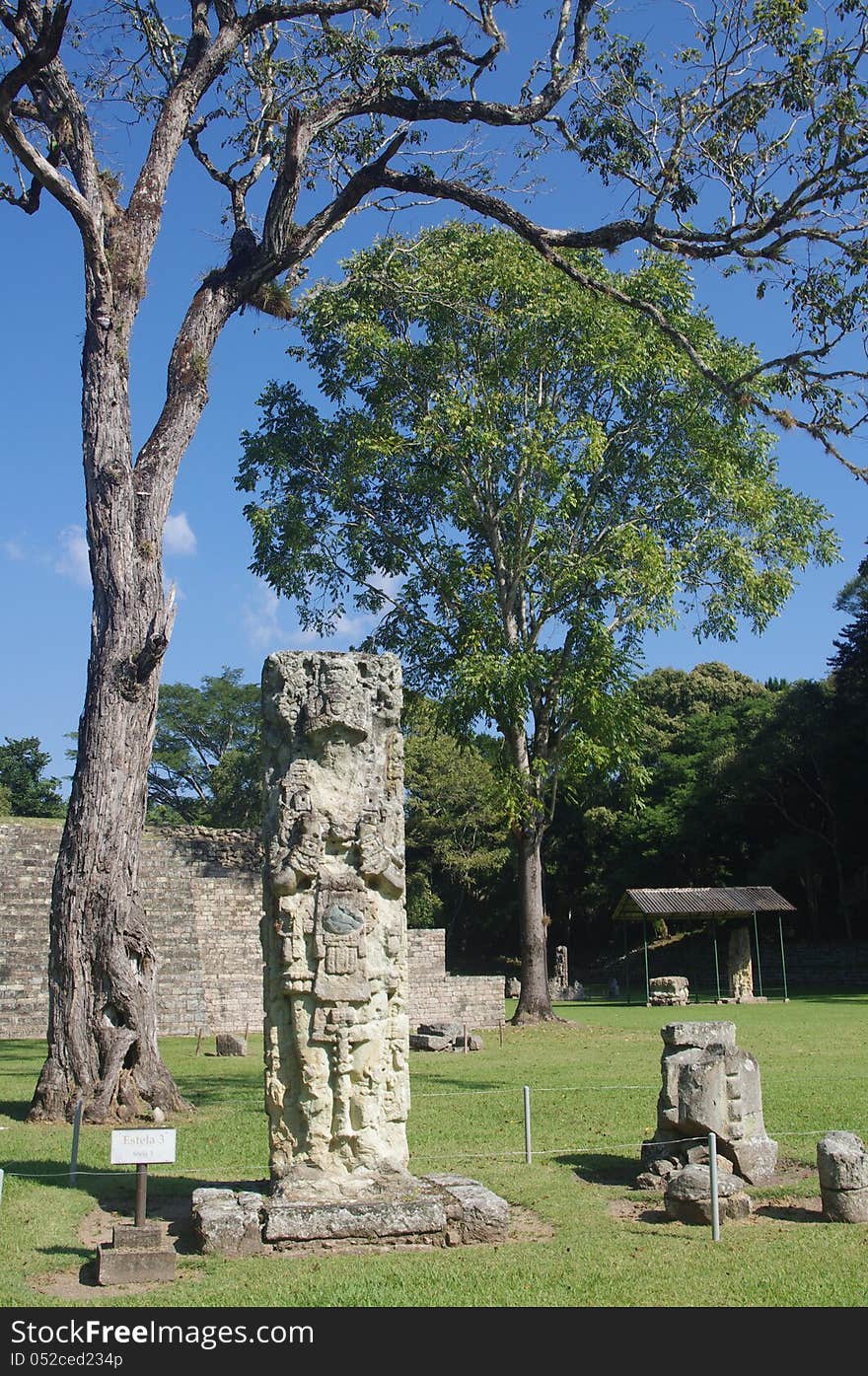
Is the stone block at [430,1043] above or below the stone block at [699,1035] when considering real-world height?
below

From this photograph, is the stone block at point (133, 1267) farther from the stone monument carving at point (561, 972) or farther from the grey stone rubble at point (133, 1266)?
the stone monument carving at point (561, 972)

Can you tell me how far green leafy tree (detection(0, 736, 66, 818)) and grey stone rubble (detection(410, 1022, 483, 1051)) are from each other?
29098 millimetres

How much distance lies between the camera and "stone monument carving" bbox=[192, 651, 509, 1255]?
6.87 m

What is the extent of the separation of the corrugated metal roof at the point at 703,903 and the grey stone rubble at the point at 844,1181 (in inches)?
824

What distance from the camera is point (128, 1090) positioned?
37.4ft

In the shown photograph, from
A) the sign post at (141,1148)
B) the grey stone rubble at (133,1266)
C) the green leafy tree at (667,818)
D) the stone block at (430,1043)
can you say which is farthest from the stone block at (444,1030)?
the green leafy tree at (667,818)

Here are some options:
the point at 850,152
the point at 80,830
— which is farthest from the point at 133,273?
the point at 850,152

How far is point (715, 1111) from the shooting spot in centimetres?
825

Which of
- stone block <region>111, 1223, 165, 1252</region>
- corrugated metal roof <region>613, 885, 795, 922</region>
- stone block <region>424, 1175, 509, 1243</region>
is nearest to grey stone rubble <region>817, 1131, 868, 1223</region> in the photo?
stone block <region>424, 1175, 509, 1243</region>

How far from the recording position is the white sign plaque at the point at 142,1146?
6.46m

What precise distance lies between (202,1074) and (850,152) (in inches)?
506

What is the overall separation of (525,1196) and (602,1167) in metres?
1.12

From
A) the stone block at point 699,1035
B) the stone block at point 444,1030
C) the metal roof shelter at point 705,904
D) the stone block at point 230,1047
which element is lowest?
the stone block at point 230,1047

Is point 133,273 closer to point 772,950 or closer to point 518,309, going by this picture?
point 518,309
